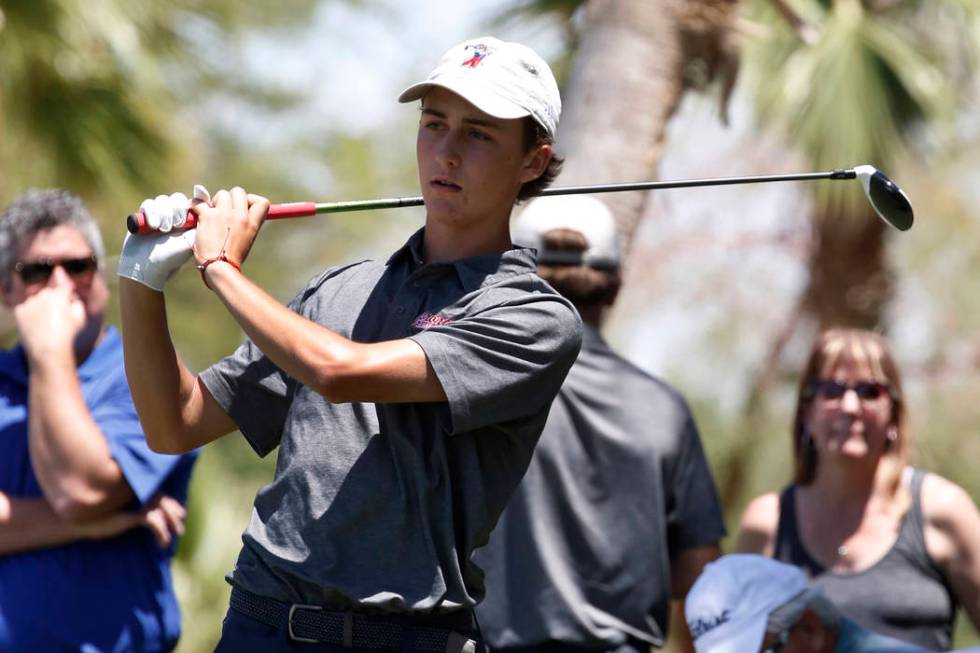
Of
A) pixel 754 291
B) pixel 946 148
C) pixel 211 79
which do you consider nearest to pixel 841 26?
pixel 946 148

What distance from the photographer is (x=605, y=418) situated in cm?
387

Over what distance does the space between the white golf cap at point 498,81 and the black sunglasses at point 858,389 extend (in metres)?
1.72

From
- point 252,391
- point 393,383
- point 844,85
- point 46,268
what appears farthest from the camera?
point 844,85

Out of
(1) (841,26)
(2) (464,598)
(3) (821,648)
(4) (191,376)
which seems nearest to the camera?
(2) (464,598)

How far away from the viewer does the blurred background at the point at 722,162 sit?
6285 mm

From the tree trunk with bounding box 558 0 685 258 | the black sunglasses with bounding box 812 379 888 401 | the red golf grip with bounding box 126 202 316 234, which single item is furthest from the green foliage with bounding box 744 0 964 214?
the red golf grip with bounding box 126 202 316 234

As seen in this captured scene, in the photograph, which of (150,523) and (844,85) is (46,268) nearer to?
(150,523)

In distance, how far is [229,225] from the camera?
2.58 m

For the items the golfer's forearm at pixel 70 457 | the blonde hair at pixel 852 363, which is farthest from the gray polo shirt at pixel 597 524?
the golfer's forearm at pixel 70 457

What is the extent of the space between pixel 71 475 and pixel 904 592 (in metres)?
2.15

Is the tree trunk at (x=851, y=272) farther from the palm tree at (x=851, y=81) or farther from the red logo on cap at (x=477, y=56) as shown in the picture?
the red logo on cap at (x=477, y=56)

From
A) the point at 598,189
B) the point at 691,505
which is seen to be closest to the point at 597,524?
the point at 691,505

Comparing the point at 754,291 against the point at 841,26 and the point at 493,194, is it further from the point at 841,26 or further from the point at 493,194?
the point at 493,194

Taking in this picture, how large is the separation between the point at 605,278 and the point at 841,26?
497cm
